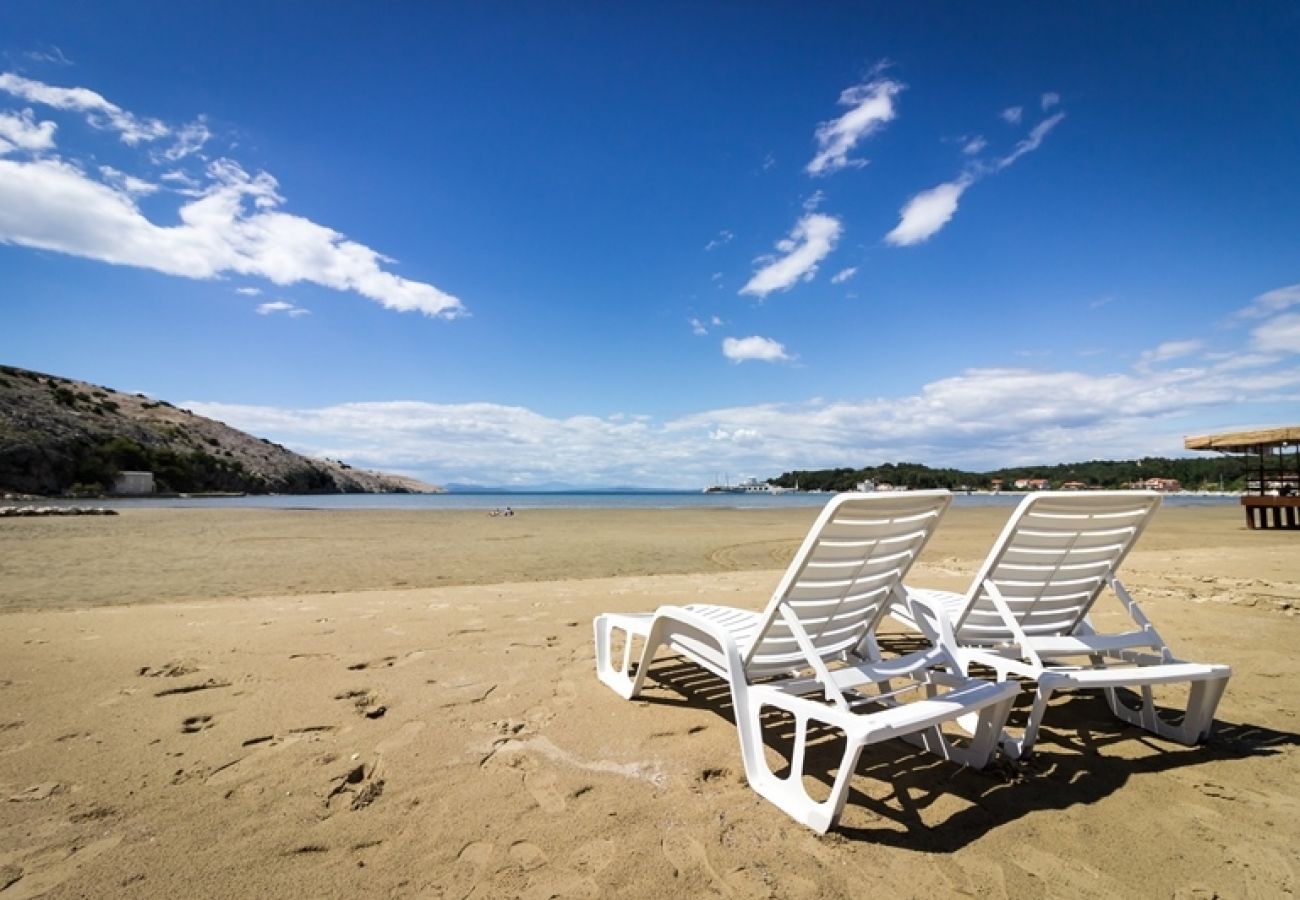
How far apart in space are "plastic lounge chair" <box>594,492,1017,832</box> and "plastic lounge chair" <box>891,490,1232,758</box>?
10.1 inches

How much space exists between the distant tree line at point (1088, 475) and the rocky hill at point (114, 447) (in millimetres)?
65641

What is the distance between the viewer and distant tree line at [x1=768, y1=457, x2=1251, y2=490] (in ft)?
188

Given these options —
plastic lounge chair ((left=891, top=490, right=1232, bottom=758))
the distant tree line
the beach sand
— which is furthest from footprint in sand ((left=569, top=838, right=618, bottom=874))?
the distant tree line

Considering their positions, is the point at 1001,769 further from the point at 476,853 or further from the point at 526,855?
the point at 476,853

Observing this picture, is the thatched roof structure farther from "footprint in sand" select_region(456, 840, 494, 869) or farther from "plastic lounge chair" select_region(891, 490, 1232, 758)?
"footprint in sand" select_region(456, 840, 494, 869)

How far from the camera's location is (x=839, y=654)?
3217mm

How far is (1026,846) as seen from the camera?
90.9 inches

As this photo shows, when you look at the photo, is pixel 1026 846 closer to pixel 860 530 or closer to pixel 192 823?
pixel 860 530

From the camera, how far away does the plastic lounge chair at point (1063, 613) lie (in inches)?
119

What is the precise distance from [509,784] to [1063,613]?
328 cm

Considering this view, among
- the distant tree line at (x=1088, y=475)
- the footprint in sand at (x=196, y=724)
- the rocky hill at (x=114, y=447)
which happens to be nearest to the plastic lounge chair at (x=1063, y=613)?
the footprint in sand at (x=196, y=724)

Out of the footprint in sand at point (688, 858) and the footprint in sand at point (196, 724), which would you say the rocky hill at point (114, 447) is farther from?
the footprint in sand at point (688, 858)

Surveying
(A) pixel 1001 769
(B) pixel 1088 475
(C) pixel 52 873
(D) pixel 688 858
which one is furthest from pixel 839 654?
(B) pixel 1088 475

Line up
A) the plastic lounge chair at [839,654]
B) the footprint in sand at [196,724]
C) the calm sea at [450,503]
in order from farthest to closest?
the calm sea at [450,503]
the footprint in sand at [196,724]
the plastic lounge chair at [839,654]
